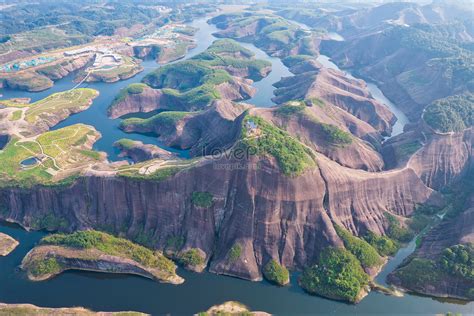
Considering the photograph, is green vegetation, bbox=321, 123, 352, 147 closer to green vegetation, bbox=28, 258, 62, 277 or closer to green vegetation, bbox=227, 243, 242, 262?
green vegetation, bbox=227, 243, 242, 262

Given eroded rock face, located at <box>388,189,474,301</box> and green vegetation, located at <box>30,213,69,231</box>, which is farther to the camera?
green vegetation, located at <box>30,213,69,231</box>

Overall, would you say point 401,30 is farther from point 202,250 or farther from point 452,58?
point 202,250

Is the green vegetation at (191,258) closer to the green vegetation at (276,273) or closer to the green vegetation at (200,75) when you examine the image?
the green vegetation at (276,273)

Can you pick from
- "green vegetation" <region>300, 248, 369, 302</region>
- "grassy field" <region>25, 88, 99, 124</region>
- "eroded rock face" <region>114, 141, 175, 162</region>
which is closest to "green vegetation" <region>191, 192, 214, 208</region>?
"green vegetation" <region>300, 248, 369, 302</region>

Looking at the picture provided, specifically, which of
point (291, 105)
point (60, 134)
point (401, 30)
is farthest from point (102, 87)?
point (401, 30)

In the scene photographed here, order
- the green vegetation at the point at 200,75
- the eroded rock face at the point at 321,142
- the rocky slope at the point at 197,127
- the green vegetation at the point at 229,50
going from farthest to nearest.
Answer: the green vegetation at the point at 229,50 → the green vegetation at the point at 200,75 → the rocky slope at the point at 197,127 → the eroded rock face at the point at 321,142

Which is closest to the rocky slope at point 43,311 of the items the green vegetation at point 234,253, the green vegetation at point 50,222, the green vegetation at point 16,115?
the green vegetation at point 234,253
